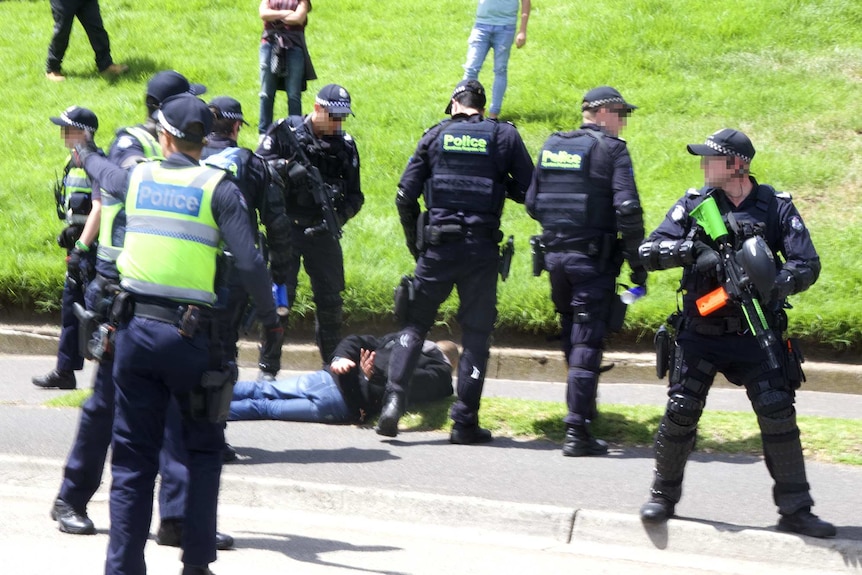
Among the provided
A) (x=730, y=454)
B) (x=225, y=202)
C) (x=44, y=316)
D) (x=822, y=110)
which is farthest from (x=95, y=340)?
(x=822, y=110)

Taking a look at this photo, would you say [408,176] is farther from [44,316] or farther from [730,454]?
[44,316]

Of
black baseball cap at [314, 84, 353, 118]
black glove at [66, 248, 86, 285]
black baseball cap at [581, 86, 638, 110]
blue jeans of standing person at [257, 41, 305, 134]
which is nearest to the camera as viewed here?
black baseball cap at [581, 86, 638, 110]

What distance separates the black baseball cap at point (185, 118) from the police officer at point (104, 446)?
0.60 metres

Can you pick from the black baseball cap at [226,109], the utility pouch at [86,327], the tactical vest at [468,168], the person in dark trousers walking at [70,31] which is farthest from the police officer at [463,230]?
the person in dark trousers walking at [70,31]

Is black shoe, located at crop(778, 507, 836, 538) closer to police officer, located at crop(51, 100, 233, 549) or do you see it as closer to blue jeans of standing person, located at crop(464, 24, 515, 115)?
police officer, located at crop(51, 100, 233, 549)

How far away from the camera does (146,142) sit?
566 cm

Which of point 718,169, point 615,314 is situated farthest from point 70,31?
point 718,169

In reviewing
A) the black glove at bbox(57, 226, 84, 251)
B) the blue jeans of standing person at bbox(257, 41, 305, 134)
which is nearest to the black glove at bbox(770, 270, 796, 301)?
the black glove at bbox(57, 226, 84, 251)

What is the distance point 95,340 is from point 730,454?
361cm

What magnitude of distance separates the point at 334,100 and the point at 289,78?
405cm

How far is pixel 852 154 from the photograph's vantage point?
10.9 metres

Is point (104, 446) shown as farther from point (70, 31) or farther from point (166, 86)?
point (70, 31)

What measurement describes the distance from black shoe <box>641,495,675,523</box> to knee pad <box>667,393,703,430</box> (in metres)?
0.38

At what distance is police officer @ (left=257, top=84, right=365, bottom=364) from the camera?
25.0 feet
